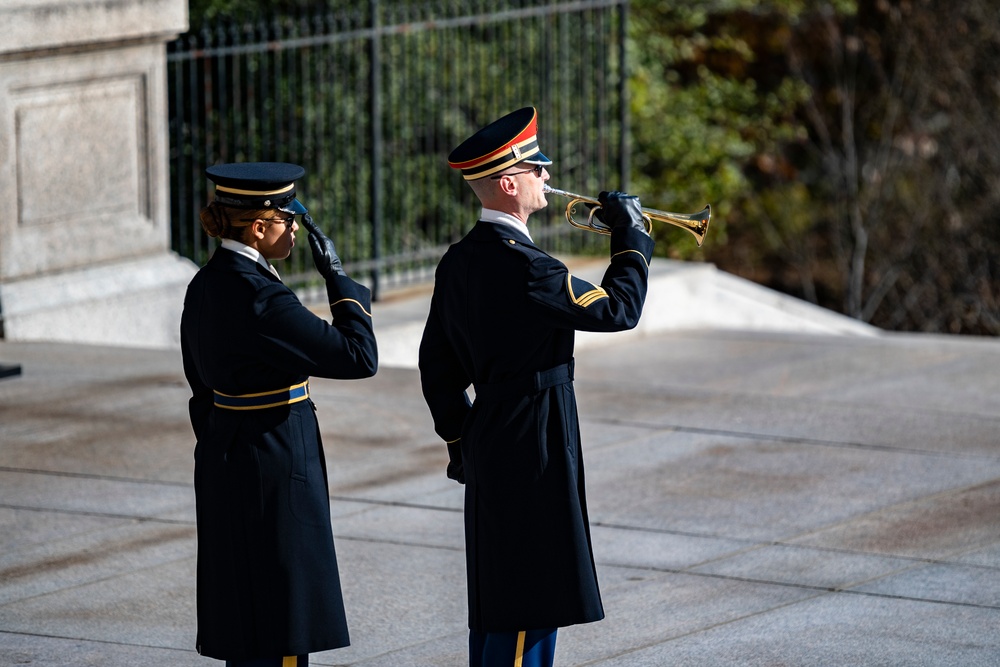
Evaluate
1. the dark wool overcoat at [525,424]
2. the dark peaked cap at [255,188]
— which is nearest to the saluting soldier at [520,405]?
the dark wool overcoat at [525,424]

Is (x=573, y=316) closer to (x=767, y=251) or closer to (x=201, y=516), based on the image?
(x=201, y=516)

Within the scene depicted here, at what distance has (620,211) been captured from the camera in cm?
413

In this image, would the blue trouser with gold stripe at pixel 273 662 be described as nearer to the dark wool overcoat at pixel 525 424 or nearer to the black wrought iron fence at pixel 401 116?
the dark wool overcoat at pixel 525 424

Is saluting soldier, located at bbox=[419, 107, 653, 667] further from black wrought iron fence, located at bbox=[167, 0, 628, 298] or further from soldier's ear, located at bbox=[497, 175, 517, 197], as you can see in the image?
black wrought iron fence, located at bbox=[167, 0, 628, 298]

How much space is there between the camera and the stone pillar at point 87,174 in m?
8.84

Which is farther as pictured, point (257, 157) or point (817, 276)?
point (817, 276)

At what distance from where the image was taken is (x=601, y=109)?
41.4 ft

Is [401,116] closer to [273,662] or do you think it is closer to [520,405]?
[520,405]

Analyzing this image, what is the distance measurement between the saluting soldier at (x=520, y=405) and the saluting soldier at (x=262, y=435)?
33 centimetres

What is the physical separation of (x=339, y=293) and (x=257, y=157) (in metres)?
8.26

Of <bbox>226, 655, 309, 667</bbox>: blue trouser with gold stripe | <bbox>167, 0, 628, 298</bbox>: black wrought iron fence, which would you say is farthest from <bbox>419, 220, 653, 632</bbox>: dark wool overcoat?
<bbox>167, 0, 628, 298</bbox>: black wrought iron fence

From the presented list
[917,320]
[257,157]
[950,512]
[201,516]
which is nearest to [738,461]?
[950,512]

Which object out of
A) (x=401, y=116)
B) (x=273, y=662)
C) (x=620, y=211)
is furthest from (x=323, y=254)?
(x=401, y=116)

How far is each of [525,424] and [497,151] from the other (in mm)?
680
